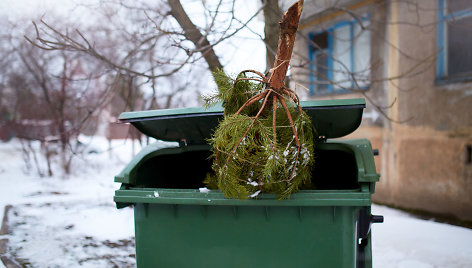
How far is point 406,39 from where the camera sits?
5426 mm

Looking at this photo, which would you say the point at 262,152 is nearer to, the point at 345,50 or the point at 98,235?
the point at 98,235

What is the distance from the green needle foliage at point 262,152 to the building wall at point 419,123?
364 centimetres

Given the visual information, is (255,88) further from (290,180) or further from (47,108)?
(47,108)

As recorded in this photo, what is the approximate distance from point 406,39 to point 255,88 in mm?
4757

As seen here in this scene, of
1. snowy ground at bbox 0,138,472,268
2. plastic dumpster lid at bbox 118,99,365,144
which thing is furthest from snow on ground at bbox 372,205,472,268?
plastic dumpster lid at bbox 118,99,365,144

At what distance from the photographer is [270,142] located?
4.91ft

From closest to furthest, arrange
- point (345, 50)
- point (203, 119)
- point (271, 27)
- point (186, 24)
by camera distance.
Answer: point (203, 119), point (186, 24), point (271, 27), point (345, 50)

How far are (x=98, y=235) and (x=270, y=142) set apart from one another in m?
3.61

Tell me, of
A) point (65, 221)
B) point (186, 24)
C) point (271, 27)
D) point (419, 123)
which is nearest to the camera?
point (186, 24)

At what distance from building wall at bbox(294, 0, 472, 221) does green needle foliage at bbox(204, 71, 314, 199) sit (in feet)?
11.9

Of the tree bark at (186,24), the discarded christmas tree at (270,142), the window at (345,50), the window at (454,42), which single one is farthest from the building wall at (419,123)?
the discarded christmas tree at (270,142)

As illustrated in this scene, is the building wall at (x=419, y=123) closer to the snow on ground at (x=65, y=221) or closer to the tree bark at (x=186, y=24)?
the tree bark at (x=186, y=24)

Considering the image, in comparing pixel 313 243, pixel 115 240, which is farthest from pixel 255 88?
pixel 115 240

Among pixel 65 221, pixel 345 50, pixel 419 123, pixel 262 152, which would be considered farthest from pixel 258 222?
pixel 345 50
